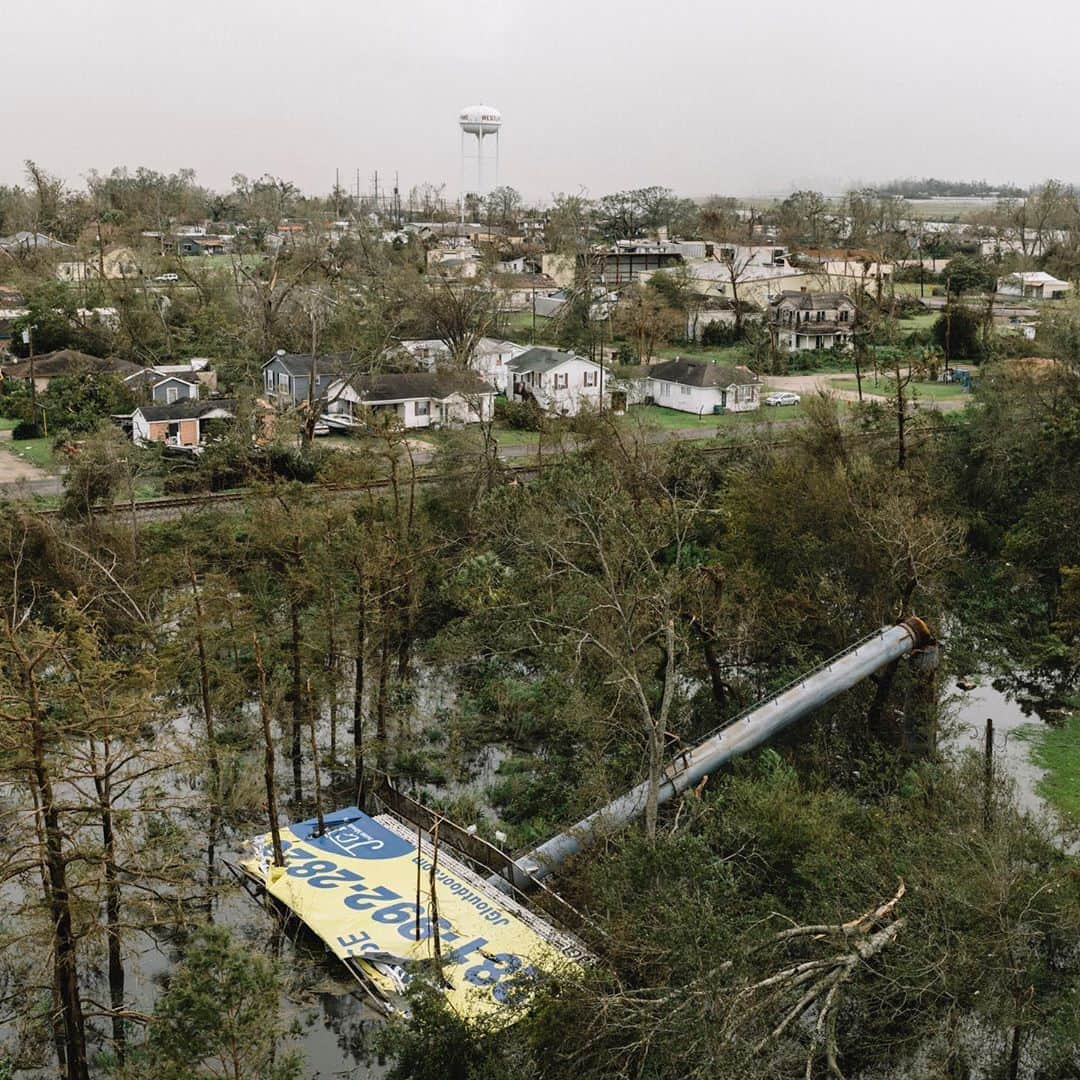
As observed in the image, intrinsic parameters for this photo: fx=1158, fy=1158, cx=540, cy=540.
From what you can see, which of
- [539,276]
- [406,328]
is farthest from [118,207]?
[406,328]

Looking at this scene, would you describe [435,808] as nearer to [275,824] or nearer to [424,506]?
[275,824]

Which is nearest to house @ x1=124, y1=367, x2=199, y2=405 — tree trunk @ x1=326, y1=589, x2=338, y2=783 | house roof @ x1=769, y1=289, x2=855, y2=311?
tree trunk @ x1=326, y1=589, x2=338, y2=783

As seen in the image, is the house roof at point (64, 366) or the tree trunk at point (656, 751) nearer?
the tree trunk at point (656, 751)

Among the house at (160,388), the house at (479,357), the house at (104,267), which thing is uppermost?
the house at (104,267)

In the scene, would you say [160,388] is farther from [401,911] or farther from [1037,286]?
[1037,286]

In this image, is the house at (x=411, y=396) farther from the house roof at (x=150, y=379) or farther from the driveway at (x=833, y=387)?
the driveway at (x=833, y=387)

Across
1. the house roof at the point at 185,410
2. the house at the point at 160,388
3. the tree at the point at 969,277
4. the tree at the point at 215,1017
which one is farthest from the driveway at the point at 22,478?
the tree at the point at 969,277

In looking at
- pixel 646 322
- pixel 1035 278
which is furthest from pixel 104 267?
pixel 1035 278
